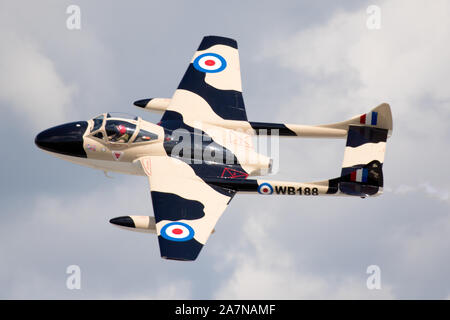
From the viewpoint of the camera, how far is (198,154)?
4344 cm

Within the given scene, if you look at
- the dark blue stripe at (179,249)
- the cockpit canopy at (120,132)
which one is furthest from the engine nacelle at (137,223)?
the cockpit canopy at (120,132)

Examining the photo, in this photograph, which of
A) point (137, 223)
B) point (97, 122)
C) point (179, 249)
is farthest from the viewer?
point (97, 122)

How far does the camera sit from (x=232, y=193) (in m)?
42.2

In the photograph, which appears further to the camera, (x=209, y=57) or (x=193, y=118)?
(x=209, y=57)

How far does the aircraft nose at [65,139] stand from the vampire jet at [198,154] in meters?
0.05

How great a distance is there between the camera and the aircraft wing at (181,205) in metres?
38.6

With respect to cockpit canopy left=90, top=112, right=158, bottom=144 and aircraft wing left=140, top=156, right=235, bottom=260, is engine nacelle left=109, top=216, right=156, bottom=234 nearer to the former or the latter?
aircraft wing left=140, top=156, right=235, bottom=260

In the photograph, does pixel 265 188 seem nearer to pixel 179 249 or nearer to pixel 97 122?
pixel 179 249

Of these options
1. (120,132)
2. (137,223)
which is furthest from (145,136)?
(137,223)

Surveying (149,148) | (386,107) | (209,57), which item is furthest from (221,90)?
(386,107)

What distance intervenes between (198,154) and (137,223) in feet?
14.9

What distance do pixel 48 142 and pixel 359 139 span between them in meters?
14.4

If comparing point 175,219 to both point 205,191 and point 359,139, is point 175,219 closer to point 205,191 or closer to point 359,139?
point 205,191

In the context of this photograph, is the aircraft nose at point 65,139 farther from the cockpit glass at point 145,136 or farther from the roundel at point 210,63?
the roundel at point 210,63
